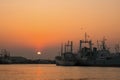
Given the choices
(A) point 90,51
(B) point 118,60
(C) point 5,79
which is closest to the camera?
(C) point 5,79

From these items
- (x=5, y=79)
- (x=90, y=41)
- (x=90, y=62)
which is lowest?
(x=5, y=79)

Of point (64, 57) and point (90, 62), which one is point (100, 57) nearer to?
point (90, 62)

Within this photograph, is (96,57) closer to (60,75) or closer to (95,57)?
(95,57)

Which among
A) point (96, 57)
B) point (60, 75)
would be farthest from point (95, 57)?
point (60, 75)

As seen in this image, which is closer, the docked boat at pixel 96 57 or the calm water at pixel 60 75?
the calm water at pixel 60 75

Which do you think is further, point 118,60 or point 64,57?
point 64,57

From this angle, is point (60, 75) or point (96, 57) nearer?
point (60, 75)

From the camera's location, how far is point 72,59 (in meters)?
197

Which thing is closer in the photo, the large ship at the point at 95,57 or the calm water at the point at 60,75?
the calm water at the point at 60,75

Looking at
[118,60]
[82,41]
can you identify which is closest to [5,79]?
[118,60]

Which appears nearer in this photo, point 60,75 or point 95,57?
point 60,75

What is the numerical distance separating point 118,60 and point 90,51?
1882 cm

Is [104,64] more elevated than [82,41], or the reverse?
[82,41]

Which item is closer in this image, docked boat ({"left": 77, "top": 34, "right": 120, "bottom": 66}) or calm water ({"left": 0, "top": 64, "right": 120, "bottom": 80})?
calm water ({"left": 0, "top": 64, "right": 120, "bottom": 80})
